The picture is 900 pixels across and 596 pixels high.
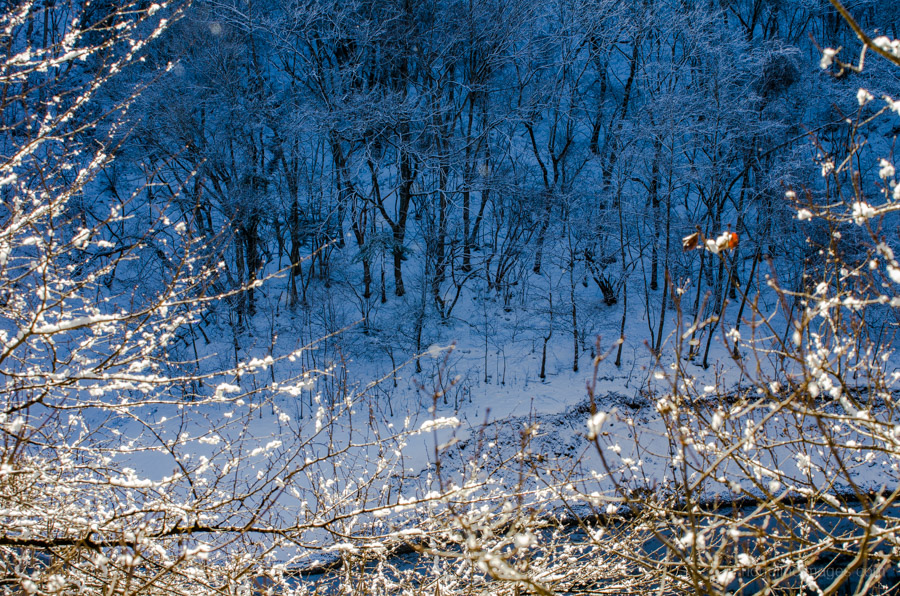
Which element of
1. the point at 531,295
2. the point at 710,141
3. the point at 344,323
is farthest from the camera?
the point at 531,295

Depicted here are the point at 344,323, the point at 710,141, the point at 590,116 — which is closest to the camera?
the point at 710,141

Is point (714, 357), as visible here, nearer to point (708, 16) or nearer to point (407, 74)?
point (708, 16)

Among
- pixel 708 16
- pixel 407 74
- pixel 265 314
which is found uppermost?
pixel 708 16

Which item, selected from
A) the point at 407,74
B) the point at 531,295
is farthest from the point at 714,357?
the point at 407,74

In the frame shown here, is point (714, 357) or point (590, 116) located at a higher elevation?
point (590, 116)

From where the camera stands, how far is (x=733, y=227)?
48.8ft

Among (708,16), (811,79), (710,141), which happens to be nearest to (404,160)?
(710,141)

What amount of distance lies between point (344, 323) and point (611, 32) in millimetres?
11007

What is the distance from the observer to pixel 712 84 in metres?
13.6

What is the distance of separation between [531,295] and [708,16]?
342 inches

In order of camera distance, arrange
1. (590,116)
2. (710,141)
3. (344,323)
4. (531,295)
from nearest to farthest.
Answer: (710,141) < (344,323) < (531,295) < (590,116)

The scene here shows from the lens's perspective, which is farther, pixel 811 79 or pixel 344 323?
pixel 811 79

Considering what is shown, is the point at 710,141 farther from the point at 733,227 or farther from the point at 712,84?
the point at 733,227

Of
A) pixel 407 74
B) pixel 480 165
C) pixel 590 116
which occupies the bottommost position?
pixel 480 165
